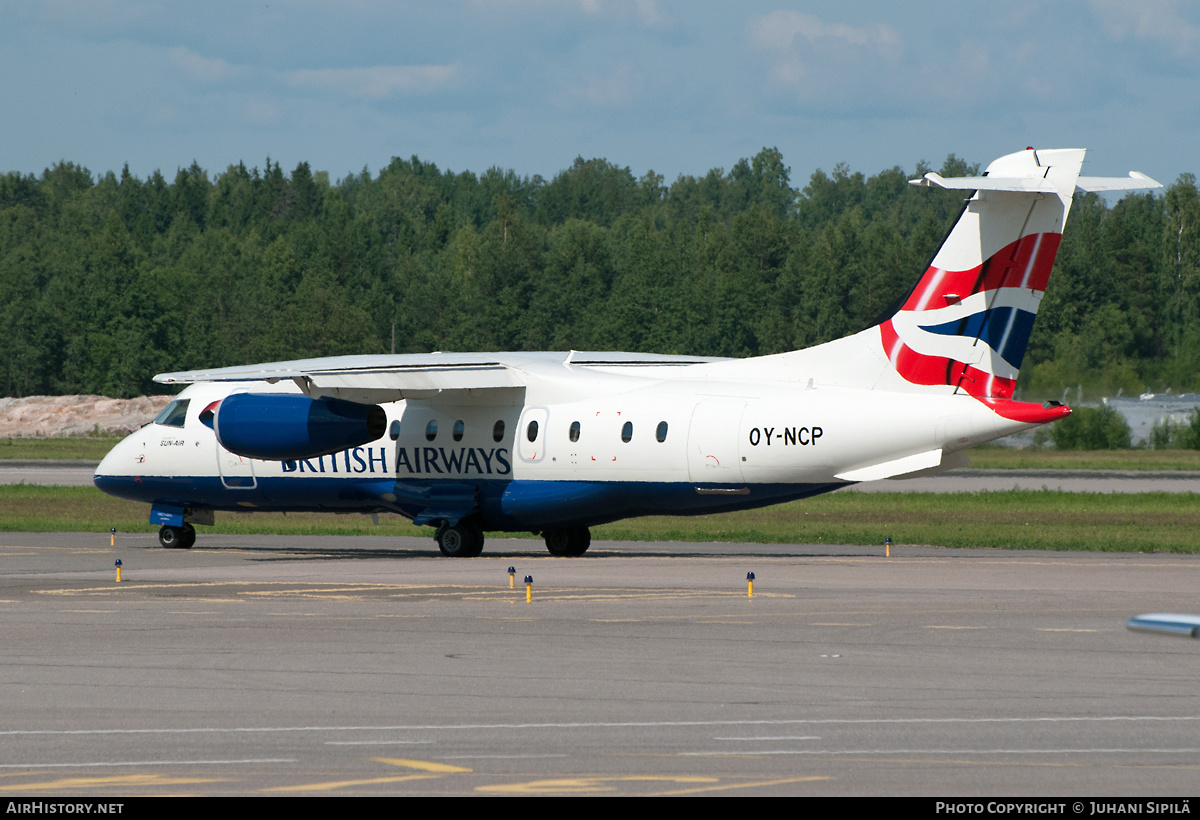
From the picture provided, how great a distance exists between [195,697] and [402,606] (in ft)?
25.5

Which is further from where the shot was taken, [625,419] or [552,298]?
[552,298]

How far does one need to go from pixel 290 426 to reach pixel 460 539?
14.0ft

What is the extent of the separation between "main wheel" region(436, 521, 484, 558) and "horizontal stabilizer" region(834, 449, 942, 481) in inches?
340

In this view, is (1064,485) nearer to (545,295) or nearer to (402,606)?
(402,606)

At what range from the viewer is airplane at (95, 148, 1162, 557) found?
27.7 metres

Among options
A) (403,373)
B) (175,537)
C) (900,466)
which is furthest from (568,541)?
(175,537)

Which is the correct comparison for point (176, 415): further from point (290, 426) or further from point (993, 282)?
point (993, 282)

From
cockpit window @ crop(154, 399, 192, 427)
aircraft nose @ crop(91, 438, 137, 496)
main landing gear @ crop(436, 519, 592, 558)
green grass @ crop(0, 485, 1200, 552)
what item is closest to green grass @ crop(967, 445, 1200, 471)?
green grass @ crop(0, 485, 1200, 552)

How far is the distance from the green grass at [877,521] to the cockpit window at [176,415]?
6.06 metres

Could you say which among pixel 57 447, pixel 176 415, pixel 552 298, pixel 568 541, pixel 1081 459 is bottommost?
pixel 1081 459

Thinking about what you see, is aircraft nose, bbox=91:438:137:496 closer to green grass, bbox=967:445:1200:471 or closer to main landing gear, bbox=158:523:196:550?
main landing gear, bbox=158:523:196:550

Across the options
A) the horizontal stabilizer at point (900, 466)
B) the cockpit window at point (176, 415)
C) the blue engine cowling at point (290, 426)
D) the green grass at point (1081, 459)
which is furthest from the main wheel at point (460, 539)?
the green grass at point (1081, 459)

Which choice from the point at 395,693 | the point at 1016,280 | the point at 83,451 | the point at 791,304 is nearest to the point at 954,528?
the point at 1016,280

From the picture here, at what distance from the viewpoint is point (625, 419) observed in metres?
30.6
